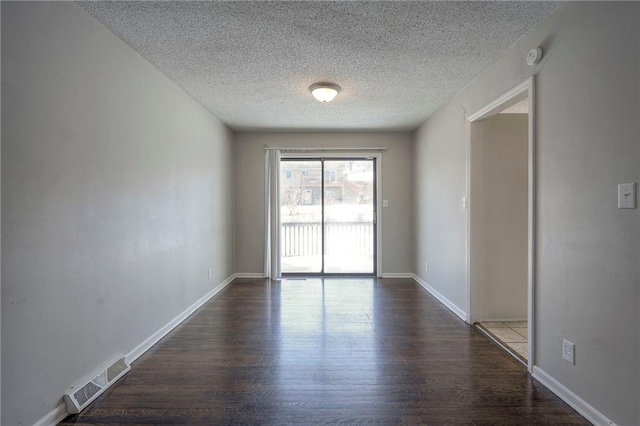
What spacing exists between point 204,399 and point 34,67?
2.07m

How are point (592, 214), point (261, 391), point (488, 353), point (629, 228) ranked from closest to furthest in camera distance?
point (629, 228) → point (592, 214) → point (261, 391) → point (488, 353)

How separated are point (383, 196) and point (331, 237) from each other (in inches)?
44.1

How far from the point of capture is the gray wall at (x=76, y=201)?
5.01 ft

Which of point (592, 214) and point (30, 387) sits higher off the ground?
point (592, 214)

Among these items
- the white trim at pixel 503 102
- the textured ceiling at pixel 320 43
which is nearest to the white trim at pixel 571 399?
the white trim at pixel 503 102

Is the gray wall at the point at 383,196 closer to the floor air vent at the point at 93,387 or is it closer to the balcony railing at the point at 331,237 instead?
the balcony railing at the point at 331,237

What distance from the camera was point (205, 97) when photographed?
3.55 meters

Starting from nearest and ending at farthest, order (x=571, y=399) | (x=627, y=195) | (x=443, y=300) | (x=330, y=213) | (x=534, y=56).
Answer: (x=627, y=195), (x=571, y=399), (x=534, y=56), (x=443, y=300), (x=330, y=213)

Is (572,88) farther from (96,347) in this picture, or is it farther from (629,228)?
(96,347)

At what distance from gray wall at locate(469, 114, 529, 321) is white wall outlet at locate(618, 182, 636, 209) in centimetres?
160

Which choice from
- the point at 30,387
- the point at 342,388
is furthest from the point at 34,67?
the point at 342,388

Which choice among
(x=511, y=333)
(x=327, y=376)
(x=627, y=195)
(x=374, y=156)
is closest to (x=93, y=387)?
(x=327, y=376)

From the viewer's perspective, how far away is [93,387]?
77.2 inches

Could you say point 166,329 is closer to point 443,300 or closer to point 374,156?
point 443,300
